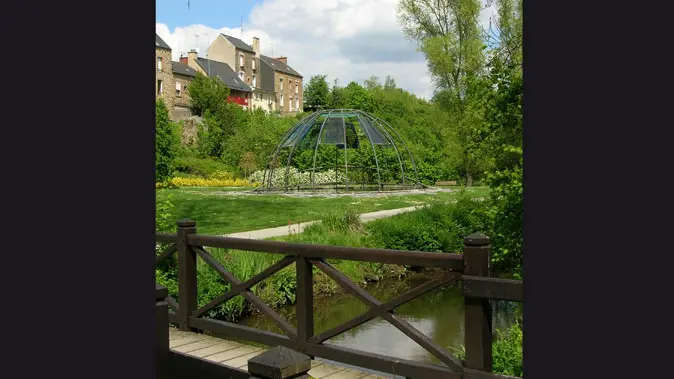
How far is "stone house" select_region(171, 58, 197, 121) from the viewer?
43938 millimetres

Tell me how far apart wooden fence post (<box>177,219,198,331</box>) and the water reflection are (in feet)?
6.66

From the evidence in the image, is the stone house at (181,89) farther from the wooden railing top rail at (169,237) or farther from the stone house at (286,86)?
the wooden railing top rail at (169,237)

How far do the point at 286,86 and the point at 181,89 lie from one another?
2046 cm

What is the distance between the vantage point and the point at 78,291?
1.06m

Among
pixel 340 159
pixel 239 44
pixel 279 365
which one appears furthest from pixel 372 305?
pixel 239 44

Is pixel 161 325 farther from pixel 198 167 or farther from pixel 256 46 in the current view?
pixel 256 46

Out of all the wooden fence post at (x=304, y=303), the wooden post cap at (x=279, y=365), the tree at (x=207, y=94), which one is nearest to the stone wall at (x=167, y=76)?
the tree at (x=207, y=94)

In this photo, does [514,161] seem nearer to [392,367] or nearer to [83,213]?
[392,367]

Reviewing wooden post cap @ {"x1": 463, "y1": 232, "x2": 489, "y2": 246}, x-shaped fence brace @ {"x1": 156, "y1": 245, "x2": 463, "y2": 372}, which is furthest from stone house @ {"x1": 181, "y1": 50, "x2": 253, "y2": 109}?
wooden post cap @ {"x1": 463, "y1": 232, "x2": 489, "y2": 246}

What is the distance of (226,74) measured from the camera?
55438 millimetres

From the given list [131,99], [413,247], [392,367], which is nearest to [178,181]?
[413,247]

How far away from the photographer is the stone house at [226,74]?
5209cm

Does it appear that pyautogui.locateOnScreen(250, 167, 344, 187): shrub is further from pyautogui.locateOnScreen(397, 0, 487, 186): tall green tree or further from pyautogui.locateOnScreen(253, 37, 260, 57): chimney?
pyautogui.locateOnScreen(253, 37, 260, 57): chimney

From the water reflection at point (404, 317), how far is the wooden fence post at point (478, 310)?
3141mm
